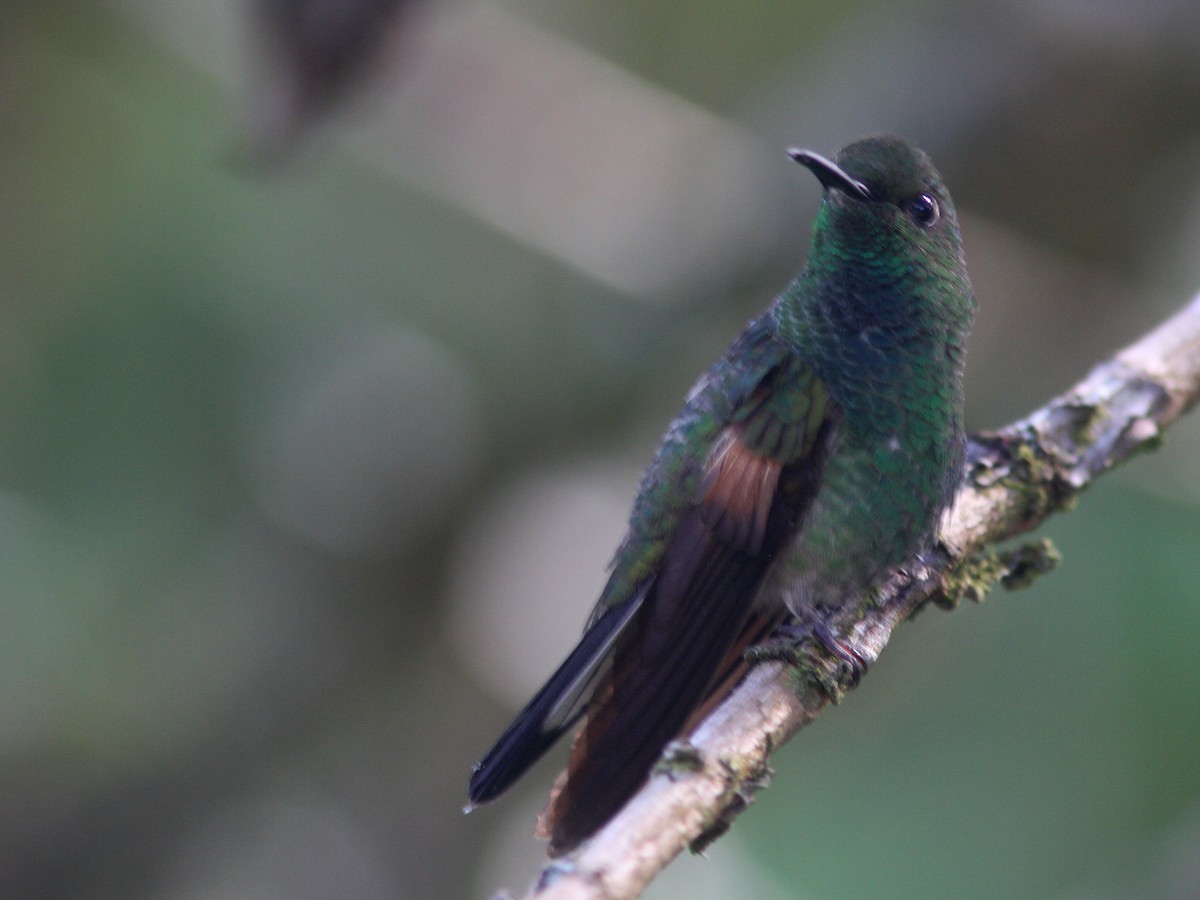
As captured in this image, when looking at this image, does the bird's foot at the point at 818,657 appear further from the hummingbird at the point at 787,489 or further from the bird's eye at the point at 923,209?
the bird's eye at the point at 923,209

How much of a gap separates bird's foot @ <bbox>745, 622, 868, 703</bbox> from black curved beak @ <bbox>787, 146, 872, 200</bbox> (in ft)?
3.15

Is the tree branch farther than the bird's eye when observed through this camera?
No

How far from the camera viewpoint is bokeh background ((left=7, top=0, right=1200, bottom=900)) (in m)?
4.75

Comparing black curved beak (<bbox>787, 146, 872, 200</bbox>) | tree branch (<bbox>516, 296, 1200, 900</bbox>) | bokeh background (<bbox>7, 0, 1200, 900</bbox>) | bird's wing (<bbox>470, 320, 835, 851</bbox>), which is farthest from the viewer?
bokeh background (<bbox>7, 0, 1200, 900</bbox>)

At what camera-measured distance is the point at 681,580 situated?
246 centimetres

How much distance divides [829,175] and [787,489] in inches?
27.0

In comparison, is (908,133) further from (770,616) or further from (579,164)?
(770,616)

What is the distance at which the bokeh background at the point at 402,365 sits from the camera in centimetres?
475

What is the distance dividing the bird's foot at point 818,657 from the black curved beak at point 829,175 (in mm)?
960

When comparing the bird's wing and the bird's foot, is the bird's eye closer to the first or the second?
the bird's wing

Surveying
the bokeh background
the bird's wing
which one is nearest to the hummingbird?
the bird's wing

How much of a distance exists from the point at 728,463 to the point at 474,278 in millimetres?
3705

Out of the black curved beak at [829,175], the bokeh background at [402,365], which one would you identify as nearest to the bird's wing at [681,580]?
the black curved beak at [829,175]

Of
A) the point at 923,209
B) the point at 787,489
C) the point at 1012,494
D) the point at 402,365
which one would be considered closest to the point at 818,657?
the point at 787,489
